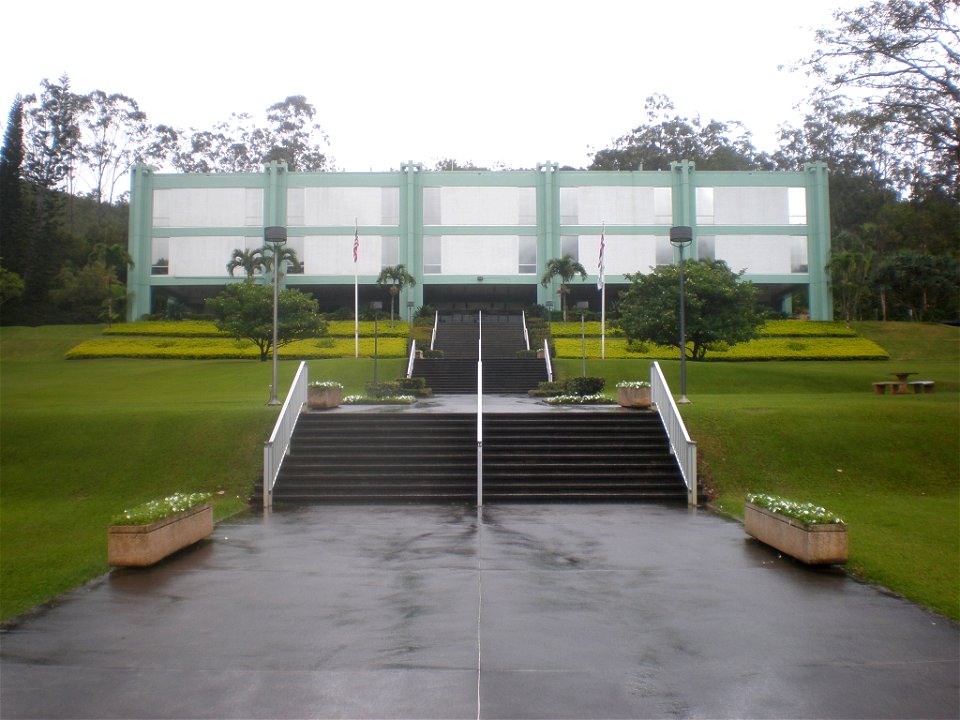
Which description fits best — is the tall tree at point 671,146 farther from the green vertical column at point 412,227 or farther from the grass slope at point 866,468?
the grass slope at point 866,468

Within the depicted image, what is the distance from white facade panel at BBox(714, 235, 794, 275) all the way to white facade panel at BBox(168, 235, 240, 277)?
104 feet

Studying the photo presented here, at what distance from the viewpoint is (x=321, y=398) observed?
17656 millimetres

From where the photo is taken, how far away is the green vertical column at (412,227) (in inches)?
1962

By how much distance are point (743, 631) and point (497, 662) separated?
2.17m

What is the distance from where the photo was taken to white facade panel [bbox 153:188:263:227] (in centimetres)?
5091

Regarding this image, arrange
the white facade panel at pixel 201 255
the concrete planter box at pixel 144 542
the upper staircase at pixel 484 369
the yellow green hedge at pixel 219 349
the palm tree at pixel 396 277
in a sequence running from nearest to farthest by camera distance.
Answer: the concrete planter box at pixel 144 542 → the upper staircase at pixel 484 369 → the yellow green hedge at pixel 219 349 → the palm tree at pixel 396 277 → the white facade panel at pixel 201 255

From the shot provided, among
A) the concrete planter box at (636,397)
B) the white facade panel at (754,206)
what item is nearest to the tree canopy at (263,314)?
the concrete planter box at (636,397)

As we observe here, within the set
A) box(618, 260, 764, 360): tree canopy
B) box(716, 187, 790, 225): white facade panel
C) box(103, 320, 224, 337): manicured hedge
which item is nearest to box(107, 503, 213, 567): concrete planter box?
box(618, 260, 764, 360): tree canopy

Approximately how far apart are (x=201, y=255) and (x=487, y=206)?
63.3ft

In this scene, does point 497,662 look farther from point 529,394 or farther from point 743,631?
point 529,394

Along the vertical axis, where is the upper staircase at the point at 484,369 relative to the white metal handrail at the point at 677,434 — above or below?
above

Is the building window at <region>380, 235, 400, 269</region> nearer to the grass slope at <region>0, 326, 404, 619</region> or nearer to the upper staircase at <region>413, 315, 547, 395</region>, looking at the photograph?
the upper staircase at <region>413, 315, 547, 395</region>

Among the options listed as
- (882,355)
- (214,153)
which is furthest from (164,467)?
(214,153)

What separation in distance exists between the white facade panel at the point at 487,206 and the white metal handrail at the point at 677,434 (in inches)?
1353
